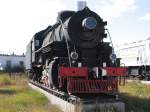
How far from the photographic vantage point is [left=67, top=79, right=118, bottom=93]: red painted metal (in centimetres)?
1323

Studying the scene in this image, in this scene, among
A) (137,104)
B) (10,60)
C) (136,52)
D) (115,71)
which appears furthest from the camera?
(10,60)

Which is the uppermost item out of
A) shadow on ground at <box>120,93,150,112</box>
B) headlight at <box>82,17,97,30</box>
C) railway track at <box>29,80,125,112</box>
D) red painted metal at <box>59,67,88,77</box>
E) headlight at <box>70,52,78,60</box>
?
headlight at <box>82,17,97,30</box>

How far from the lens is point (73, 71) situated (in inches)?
520

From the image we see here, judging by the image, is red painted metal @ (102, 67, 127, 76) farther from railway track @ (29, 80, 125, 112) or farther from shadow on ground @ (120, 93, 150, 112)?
railway track @ (29, 80, 125, 112)

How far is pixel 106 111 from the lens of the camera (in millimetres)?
11609

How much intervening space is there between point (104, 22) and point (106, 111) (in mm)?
4512

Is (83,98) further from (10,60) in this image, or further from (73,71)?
(10,60)

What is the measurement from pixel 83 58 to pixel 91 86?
4.26ft

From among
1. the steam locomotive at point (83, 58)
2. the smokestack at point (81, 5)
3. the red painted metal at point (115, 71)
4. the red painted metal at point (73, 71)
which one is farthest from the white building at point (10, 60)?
the red painted metal at point (73, 71)

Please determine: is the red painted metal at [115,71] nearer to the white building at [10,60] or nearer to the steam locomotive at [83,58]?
the steam locomotive at [83,58]

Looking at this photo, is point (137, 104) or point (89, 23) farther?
point (89, 23)

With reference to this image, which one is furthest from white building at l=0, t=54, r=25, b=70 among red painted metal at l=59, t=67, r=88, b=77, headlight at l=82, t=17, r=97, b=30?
red painted metal at l=59, t=67, r=88, b=77

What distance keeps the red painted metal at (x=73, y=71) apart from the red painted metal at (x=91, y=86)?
223mm

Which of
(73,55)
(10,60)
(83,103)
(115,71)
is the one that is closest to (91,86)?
(115,71)
